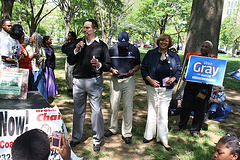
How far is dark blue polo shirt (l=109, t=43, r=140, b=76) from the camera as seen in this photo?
14.0 ft

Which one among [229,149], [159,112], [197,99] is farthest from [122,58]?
[229,149]

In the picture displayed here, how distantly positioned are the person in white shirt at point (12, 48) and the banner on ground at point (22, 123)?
5.56 feet

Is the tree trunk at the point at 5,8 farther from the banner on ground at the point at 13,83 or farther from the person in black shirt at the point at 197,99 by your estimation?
the person in black shirt at the point at 197,99

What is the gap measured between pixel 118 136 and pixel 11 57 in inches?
101

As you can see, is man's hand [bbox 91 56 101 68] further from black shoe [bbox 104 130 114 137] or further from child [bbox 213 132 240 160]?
child [bbox 213 132 240 160]

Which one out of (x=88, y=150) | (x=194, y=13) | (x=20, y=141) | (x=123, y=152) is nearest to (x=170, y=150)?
(x=123, y=152)

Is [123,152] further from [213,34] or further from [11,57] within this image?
[213,34]

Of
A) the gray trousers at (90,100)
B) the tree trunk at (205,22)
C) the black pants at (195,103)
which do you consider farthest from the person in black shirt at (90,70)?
the tree trunk at (205,22)

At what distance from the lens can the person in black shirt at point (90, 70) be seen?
3.77 metres

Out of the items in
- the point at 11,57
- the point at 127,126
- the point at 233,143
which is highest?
the point at 11,57

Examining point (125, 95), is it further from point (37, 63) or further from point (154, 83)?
point (37, 63)

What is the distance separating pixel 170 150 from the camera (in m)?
4.14

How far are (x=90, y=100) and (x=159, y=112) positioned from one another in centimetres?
134

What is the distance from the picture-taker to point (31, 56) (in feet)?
16.4
